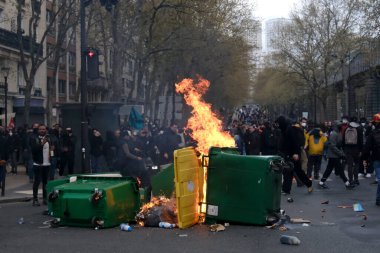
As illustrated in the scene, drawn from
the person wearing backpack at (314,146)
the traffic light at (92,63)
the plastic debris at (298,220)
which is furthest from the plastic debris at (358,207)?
the traffic light at (92,63)

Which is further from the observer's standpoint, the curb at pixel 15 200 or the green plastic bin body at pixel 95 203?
the curb at pixel 15 200

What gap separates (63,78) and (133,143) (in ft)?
118

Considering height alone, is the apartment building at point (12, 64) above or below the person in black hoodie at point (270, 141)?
above

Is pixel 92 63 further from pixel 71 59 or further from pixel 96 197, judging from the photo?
pixel 71 59

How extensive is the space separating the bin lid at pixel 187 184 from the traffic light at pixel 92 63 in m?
7.81

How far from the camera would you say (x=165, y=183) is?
10188mm

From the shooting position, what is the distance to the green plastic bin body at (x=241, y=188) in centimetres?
879

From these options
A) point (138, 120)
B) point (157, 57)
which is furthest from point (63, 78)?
point (138, 120)

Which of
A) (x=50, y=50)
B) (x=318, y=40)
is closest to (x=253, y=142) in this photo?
(x=50, y=50)

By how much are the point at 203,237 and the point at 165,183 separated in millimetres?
2205

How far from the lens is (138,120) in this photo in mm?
28547

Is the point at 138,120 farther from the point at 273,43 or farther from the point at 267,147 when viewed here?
the point at 273,43

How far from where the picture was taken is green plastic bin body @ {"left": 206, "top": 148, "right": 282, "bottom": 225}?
8789 mm

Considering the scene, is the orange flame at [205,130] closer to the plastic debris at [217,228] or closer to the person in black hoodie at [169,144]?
the plastic debris at [217,228]
